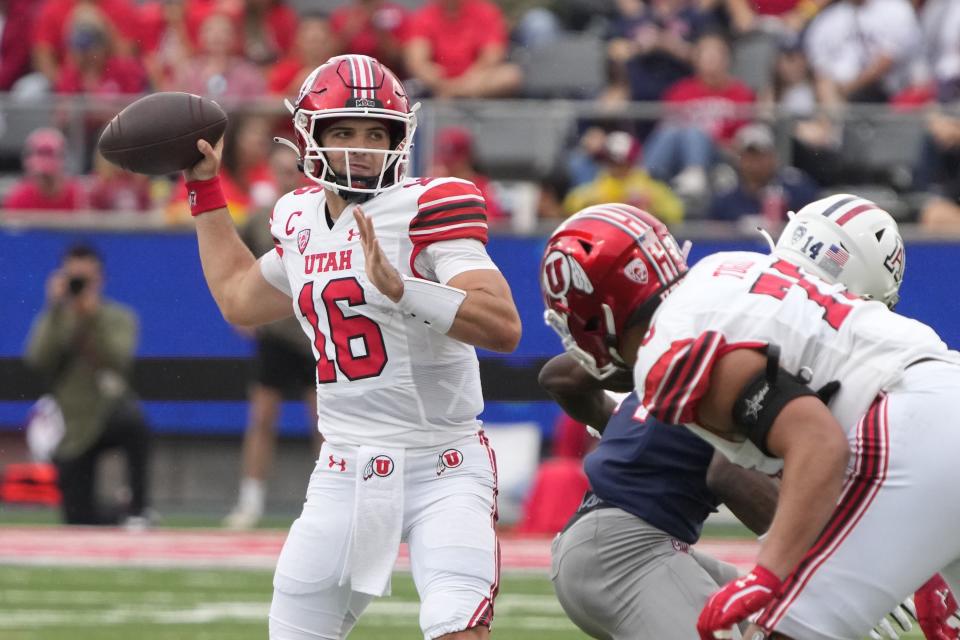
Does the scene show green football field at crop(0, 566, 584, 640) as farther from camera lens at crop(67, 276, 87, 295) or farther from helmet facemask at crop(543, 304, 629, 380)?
helmet facemask at crop(543, 304, 629, 380)

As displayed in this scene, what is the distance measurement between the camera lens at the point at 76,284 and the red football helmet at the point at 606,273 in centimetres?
653

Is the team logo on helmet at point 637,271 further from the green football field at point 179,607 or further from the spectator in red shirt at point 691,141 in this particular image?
the spectator in red shirt at point 691,141

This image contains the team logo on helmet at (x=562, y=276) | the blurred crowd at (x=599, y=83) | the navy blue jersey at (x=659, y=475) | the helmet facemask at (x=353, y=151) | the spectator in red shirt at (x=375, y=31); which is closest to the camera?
the team logo on helmet at (x=562, y=276)

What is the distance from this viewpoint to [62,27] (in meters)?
11.5

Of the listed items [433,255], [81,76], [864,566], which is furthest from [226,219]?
[81,76]

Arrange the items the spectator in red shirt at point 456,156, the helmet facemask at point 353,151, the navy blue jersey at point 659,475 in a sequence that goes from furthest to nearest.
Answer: the spectator in red shirt at point 456,156, the helmet facemask at point 353,151, the navy blue jersey at point 659,475

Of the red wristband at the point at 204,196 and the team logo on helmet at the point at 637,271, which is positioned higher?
the team logo on helmet at the point at 637,271

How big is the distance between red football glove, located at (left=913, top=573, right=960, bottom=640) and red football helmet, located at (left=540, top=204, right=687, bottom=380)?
3.17 feet

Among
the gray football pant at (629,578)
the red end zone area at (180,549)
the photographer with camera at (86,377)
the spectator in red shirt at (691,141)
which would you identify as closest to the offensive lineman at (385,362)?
the gray football pant at (629,578)

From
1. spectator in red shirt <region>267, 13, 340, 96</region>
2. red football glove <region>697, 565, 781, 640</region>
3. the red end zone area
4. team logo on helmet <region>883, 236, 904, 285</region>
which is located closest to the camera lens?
the red end zone area

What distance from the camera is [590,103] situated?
10.5 metres

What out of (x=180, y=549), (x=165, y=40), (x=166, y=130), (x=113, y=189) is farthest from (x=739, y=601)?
(x=165, y=40)

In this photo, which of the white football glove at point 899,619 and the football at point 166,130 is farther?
the football at point 166,130

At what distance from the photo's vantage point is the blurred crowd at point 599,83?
387 inches
